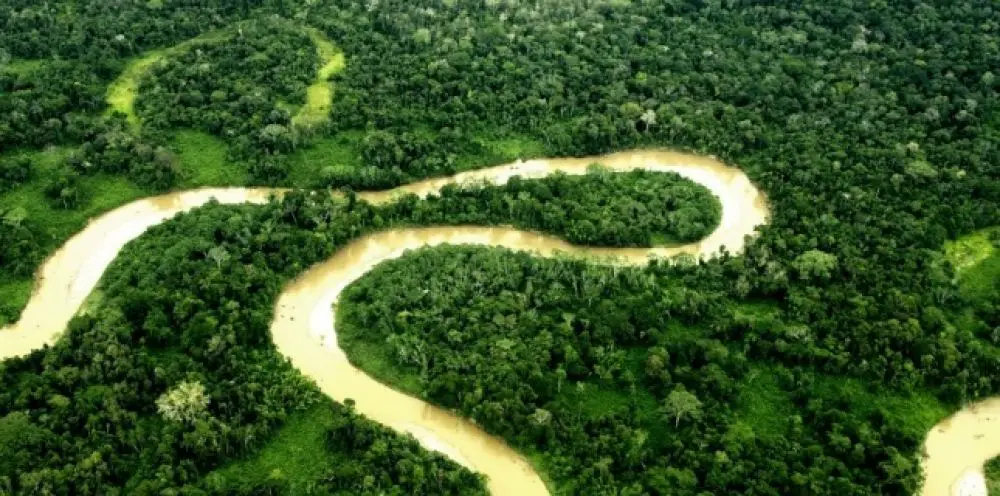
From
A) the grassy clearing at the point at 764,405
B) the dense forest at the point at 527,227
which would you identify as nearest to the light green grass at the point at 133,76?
the dense forest at the point at 527,227

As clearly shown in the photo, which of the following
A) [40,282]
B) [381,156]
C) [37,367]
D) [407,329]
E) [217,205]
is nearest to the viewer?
[37,367]

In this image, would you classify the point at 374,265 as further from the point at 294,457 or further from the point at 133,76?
the point at 133,76

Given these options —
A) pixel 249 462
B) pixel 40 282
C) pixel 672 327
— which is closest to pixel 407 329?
pixel 249 462

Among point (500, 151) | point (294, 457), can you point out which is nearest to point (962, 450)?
point (294, 457)

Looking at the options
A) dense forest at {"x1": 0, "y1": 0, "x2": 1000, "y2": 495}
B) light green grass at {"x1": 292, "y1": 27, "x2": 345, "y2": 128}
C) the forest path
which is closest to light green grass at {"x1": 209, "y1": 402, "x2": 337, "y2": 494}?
dense forest at {"x1": 0, "y1": 0, "x2": 1000, "y2": 495}

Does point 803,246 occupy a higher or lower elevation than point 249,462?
higher

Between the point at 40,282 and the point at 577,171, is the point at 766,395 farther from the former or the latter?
the point at 40,282

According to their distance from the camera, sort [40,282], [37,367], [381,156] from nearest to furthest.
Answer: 1. [37,367]
2. [40,282]
3. [381,156]
